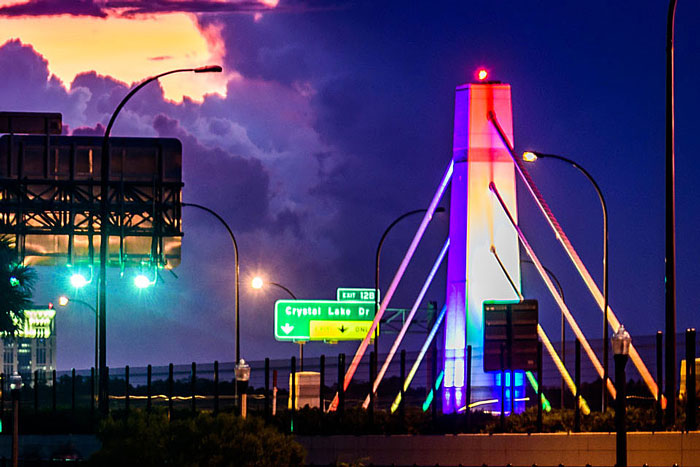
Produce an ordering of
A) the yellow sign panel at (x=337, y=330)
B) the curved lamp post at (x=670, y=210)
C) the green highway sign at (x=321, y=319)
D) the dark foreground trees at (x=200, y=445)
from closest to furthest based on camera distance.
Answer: the dark foreground trees at (x=200, y=445) → the curved lamp post at (x=670, y=210) → the green highway sign at (x=321, y=319) → the yellow sign panel at (x=337, y=330)

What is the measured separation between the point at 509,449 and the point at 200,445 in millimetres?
13902

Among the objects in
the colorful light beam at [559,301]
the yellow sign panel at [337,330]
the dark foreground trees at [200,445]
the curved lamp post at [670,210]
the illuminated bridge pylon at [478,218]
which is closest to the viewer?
the dark foreground trees at [200,445]

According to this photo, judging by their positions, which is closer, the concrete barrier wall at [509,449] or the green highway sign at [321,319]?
the concrete barrier wall at [509,449]

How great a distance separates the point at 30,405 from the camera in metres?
56.2

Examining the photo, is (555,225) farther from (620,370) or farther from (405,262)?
(620,370)

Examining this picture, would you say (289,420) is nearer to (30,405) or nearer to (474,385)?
(474,385)

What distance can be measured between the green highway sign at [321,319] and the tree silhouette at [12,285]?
26205 mm

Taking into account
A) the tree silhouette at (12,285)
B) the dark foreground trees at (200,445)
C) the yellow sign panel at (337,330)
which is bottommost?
the dark foreground trees at (200,445)

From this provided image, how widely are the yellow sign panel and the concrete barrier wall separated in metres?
39.9

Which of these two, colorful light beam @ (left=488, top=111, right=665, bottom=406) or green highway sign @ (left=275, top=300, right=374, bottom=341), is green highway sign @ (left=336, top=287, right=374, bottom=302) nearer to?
green highway sign @ (left=275, top=300, right=374, bottom=341)

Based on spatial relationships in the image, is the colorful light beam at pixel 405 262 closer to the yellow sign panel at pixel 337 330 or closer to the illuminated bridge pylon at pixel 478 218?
the illuminated bridge pylon at pixel 478 218

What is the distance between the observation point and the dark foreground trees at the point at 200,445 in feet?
72.6

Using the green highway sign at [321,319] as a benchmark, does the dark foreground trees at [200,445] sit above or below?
below

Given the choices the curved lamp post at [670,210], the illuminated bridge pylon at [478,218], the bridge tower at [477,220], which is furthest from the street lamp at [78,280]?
the curved lamp post at [670,210]
